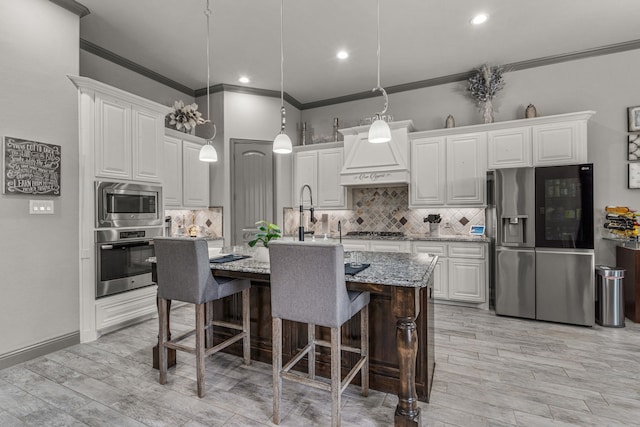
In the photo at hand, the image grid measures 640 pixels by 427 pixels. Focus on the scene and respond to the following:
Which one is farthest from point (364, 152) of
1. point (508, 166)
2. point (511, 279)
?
point (511, 279)

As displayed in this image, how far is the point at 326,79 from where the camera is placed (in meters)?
4.78

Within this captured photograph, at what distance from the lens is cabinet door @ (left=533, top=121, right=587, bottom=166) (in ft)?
12.4

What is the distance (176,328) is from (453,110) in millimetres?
4701

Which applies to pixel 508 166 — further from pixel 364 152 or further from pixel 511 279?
pixel 364 152

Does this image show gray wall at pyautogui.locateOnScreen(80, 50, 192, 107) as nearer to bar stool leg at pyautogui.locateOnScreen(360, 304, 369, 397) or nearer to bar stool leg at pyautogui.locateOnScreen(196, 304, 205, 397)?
bar stool leg at pyautogui.locateOnScreen(196, 304, 205, 397)

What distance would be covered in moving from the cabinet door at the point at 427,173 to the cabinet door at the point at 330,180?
1111mm

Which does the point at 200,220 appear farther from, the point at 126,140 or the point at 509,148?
the point at 509,148

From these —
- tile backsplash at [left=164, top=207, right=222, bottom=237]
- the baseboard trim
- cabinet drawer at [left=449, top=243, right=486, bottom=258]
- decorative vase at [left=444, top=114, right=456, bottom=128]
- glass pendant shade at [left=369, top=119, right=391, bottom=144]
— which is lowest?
the baseboard trim

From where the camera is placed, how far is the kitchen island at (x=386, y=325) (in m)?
1.76

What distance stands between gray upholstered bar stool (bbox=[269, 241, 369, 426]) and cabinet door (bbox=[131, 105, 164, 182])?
Result: 2608 millimetres

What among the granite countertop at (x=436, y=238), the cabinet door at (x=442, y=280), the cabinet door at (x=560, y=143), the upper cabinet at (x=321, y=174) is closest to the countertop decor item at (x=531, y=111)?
the cabinet door at (x=560, y=143)

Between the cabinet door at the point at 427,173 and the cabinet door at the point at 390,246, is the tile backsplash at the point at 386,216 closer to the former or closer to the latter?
the cabinet door at the point at 427,173

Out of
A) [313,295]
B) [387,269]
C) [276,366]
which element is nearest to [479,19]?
[387,269]

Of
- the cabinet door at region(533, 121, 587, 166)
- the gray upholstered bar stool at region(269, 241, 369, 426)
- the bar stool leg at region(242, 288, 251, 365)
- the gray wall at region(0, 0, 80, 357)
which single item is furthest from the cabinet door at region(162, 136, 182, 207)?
the cabinet door at region(533, 121, 587, 166)
